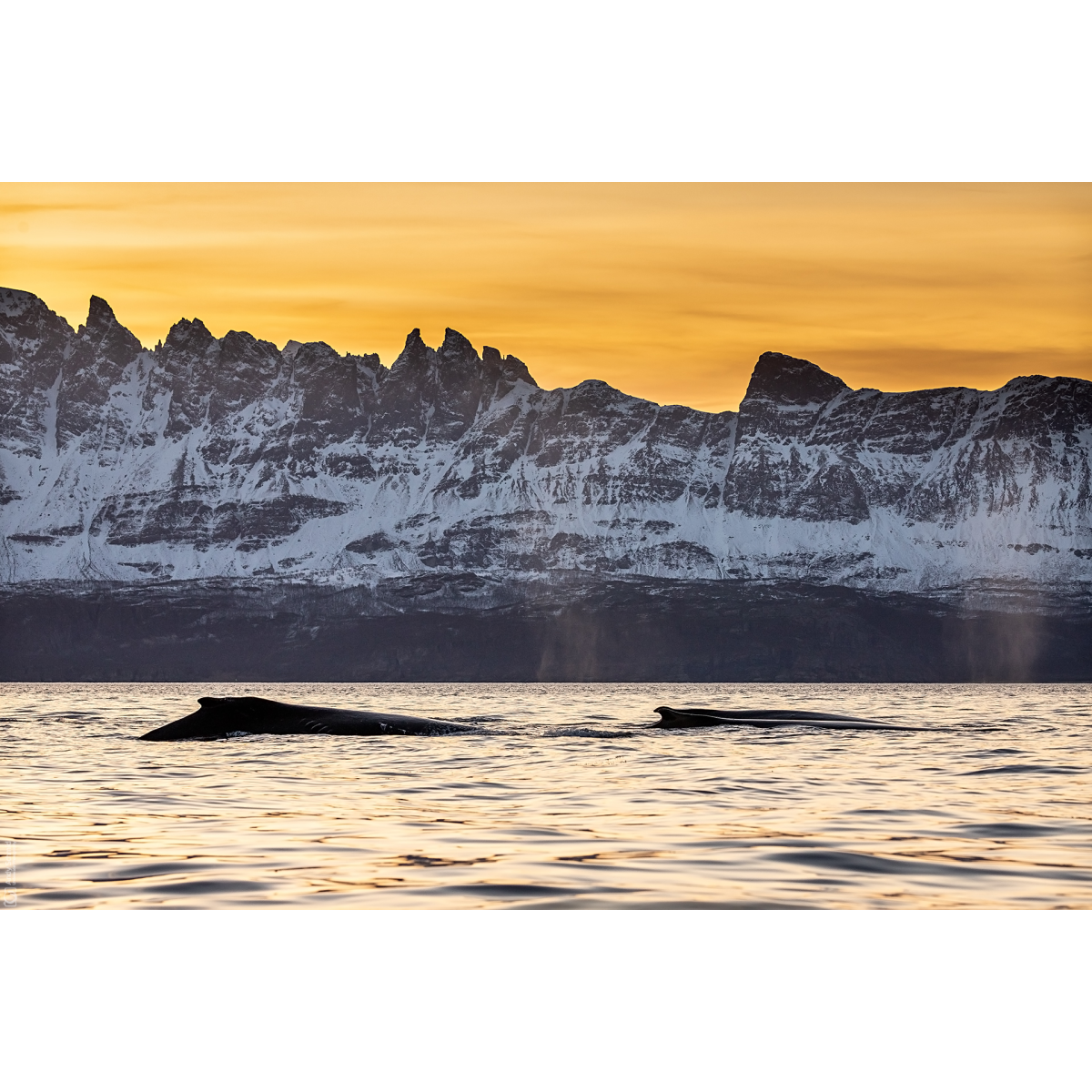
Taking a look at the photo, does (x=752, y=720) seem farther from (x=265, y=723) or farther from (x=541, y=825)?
(x=541, y=825)

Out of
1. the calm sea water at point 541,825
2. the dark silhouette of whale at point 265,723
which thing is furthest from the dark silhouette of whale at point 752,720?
the calm sea water at point 541,825

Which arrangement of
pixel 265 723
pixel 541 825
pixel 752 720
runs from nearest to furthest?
pixel 541 825, pixel 265 723, pixel 752 720

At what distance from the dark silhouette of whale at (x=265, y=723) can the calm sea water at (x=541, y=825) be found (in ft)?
5.25

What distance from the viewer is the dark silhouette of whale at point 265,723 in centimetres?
3441

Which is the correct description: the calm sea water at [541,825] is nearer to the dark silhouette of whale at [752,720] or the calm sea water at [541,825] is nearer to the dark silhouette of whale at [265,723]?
the dark silhouette of whale at [265,723]

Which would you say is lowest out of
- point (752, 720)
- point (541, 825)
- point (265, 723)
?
point (752, 720)

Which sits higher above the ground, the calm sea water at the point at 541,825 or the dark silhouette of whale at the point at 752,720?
the calm sea water at the point at 541,825

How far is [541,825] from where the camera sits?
1639 centimetres

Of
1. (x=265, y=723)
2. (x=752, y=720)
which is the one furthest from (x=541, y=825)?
(x=752, y=720)

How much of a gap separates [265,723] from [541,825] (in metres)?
19.6
